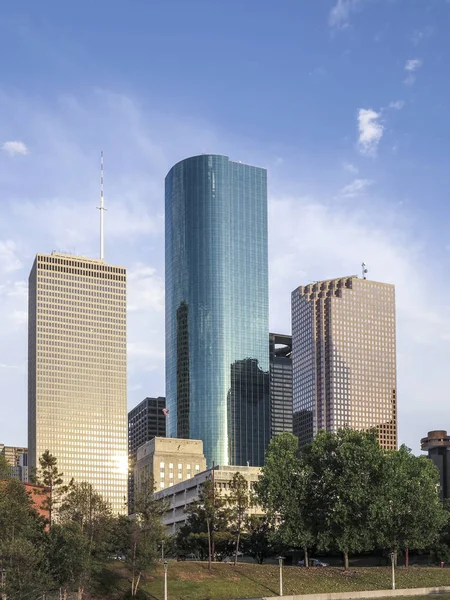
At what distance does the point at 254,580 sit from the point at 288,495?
16545mm

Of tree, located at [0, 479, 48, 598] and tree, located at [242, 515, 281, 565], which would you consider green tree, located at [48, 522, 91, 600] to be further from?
tree, located at [242, 515, 281, 565]

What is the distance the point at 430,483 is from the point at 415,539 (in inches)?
327

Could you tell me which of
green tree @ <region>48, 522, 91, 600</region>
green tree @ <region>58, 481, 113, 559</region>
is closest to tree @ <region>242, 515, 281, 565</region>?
green tree @ <region>58, 481, 113, 559</region>

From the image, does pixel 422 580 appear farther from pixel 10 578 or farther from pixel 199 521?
pixel 10 578

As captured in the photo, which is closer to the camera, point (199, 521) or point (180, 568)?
point (180, 568)

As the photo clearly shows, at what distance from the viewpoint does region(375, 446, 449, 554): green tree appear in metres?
115

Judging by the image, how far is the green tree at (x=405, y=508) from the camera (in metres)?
115

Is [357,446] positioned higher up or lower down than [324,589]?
higher up

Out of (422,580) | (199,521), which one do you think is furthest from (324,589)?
(199,521)

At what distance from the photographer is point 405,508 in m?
116

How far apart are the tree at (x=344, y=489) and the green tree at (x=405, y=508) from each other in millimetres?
1203

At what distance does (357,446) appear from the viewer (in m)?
120

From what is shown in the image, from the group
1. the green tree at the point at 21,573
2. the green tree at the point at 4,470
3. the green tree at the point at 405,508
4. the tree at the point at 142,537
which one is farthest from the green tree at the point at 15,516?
the green tree at the point at 405,508

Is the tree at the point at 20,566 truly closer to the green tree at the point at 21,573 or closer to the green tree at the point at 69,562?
the green tree at the point at 21,573
